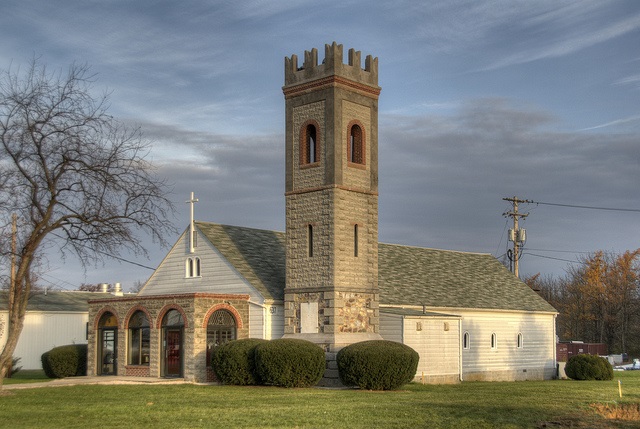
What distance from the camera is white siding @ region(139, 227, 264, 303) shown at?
38500mm

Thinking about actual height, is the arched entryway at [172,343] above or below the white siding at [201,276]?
below

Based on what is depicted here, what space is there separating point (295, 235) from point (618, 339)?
61.2 m

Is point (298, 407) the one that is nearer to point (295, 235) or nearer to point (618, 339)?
point (295, 235)

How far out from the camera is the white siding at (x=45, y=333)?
54.4 meters

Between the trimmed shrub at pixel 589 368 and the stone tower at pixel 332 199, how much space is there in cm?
1326

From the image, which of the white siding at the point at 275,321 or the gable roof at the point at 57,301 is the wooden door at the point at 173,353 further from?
the gable roof at the point at 57,301

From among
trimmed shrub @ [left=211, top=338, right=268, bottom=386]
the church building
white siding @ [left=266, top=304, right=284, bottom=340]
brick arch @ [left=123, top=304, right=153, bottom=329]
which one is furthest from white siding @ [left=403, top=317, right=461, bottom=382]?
brick arch @ [left=123, top=304, right=153, bottom=329]

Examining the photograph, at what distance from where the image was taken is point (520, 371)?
4597 cm

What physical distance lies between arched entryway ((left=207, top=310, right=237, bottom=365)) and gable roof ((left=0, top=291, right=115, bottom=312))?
18968mm

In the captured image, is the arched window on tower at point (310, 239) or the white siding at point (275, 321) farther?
the white siding at point (275, 321)

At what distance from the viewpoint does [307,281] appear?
119 feet

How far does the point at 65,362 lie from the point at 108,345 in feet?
8.00

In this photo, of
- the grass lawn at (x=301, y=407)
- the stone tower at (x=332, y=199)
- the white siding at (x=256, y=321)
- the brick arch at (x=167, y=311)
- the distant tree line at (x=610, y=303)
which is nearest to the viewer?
the grass lawn at (x=301, y=407)

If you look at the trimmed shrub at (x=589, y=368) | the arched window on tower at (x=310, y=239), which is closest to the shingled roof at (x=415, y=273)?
the arched window on tower at (x=310, y=239)
